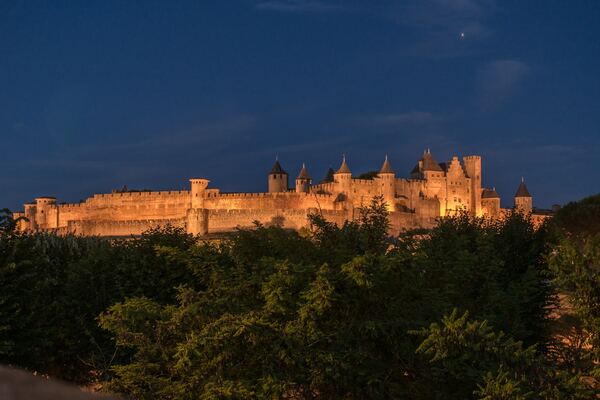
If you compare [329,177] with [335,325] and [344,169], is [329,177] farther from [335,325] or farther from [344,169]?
[335,325]

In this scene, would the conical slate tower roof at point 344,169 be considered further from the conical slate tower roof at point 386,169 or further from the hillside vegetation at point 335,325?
the hillside vegetation at point 335,325

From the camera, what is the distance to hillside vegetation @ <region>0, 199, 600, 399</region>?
43.7 ft

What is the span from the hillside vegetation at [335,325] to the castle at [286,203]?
64225mm

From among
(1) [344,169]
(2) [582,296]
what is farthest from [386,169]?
(2) [582,296]

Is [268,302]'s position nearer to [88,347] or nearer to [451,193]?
[88,347]

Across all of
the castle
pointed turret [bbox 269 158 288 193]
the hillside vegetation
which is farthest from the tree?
pointed turret [bbox 269 158 288 193]

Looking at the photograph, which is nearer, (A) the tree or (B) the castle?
(A) the tree

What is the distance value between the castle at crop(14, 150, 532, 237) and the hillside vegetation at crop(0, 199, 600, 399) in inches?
2529

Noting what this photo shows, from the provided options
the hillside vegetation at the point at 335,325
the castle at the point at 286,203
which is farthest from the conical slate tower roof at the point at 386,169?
the hillside vegetation at the point at 335,325

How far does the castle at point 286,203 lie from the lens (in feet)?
286

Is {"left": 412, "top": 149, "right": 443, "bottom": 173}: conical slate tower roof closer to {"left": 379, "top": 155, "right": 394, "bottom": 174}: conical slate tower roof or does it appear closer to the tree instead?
{"left": 379, "top": 155, "right": 394, "bottom": 174}: conical slate tower roof

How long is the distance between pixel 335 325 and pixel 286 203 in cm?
7793

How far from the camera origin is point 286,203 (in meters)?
93.4

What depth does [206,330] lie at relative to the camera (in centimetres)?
1412
